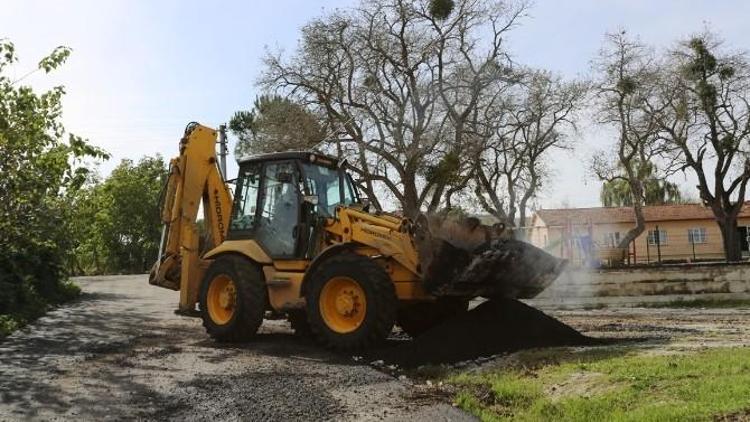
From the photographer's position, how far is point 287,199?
11.2m

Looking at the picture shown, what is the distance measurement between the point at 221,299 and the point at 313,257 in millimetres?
1842

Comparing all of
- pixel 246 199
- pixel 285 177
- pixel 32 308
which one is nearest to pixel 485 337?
pixel 285 177

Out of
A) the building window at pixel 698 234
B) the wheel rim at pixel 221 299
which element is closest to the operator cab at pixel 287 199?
the wheel rim at pixel 221 299

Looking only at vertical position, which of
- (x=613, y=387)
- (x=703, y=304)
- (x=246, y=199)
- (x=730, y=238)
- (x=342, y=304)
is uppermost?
(x=730, y=238)

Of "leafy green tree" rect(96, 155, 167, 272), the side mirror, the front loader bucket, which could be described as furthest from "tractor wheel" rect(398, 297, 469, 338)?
"leafy green tree" rect(96, 155, 167, 272)

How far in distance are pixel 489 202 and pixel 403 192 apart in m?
9.05

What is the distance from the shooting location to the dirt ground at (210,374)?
22.1 ft

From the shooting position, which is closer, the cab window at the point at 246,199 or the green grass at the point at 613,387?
the green grass at the point at 613,387

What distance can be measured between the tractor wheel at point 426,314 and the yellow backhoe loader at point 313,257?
17 millimetres

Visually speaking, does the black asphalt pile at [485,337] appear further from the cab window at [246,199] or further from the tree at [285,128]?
the tree at [285,128]

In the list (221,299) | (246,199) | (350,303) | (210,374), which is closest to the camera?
(210,374)

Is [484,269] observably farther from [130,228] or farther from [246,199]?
[130,228]

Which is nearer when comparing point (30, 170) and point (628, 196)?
point (30, 170)

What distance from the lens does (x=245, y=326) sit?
432 inches
